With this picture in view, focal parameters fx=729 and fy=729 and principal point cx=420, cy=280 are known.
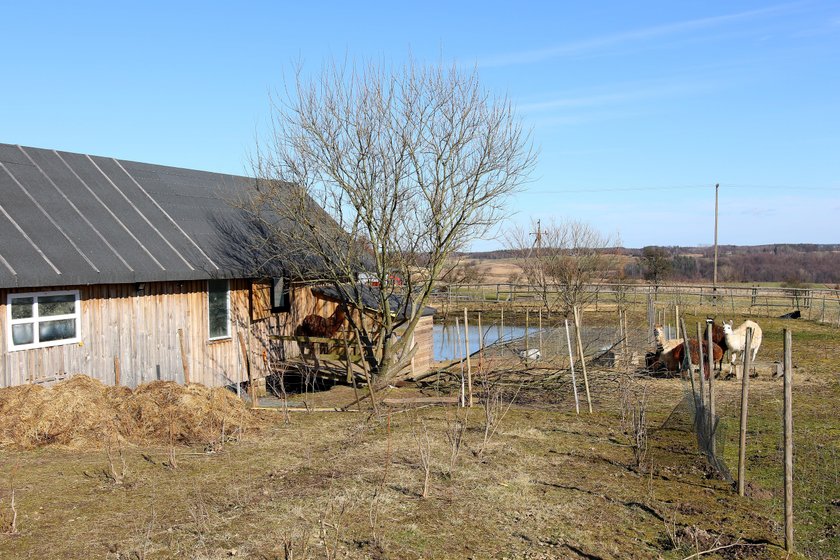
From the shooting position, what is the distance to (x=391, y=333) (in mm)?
16094

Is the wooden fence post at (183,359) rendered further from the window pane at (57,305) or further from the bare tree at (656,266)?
the bare tree at (656,266)

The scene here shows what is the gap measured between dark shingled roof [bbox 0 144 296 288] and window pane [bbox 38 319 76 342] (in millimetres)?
850

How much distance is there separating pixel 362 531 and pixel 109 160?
12564mm

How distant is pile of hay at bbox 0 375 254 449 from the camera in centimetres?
1034

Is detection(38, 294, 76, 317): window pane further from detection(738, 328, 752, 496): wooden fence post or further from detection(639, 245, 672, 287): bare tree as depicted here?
detection(639, 245, 672, 287): bare tree

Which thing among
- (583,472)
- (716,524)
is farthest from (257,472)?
(716,524)

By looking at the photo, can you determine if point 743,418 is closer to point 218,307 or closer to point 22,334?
point 22,334

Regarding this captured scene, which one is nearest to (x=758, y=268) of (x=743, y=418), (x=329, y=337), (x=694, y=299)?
(x=694, y=299)

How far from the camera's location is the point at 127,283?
13.3 meters

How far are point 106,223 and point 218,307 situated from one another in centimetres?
289

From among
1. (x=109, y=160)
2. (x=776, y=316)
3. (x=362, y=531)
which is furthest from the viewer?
(x=776, y=316)

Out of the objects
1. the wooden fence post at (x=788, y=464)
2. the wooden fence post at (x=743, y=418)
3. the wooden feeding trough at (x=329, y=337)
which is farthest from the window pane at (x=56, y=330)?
the wooden fence post at (x=788, y=464)

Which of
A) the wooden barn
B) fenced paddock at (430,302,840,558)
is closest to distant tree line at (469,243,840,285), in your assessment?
fenced paddock at (430,302,840,558)

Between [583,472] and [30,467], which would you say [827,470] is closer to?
[583,472]
